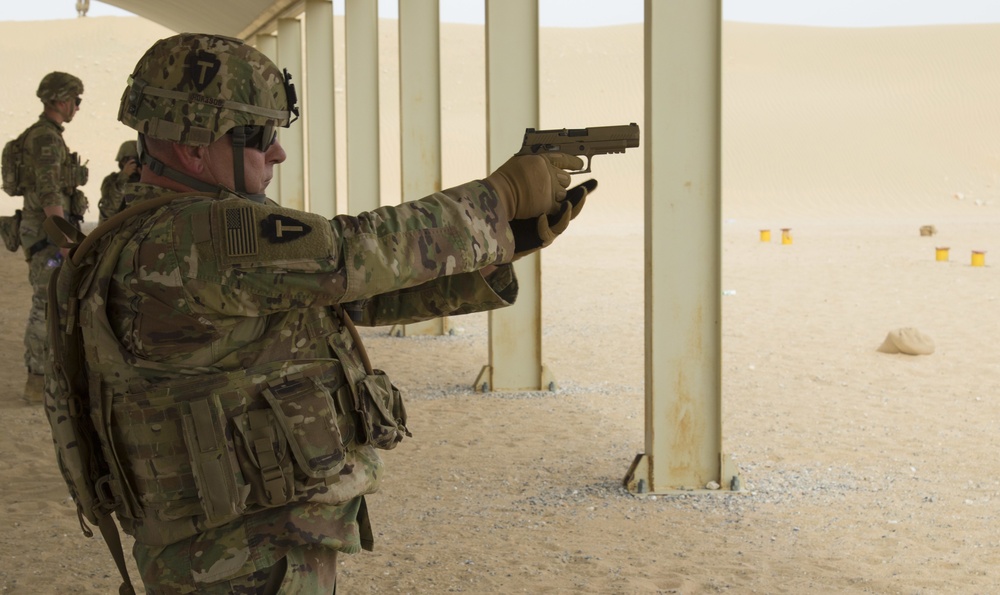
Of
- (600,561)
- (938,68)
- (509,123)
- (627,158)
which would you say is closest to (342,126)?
(627,158)

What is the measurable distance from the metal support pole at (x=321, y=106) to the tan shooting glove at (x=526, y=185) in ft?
35.0

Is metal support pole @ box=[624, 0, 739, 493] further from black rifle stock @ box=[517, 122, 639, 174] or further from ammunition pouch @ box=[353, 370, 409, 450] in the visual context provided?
ammunition pouch @ box=[353, 370, 409, 450]

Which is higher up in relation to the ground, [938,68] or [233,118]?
[938,68]

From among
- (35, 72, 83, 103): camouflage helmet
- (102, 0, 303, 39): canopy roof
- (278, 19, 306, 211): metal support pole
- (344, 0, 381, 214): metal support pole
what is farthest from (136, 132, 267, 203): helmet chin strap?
(278, 19, 306, 211): metal support pole

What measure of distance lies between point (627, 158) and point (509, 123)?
3300cm

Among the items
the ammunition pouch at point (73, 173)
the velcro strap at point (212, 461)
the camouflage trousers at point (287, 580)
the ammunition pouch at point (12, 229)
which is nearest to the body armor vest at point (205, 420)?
the velcro strap at point (212, 461)

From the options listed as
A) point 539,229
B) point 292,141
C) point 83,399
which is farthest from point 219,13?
point 539,229

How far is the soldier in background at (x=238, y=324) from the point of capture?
183cm

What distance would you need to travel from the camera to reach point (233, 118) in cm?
200

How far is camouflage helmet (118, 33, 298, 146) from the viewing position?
199cm

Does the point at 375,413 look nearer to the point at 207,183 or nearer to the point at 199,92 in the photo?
the point at 207,183

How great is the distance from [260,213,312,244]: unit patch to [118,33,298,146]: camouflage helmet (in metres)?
0.30

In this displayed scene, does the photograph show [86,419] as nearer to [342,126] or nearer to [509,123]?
[509,123]

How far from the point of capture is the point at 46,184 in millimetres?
6902
